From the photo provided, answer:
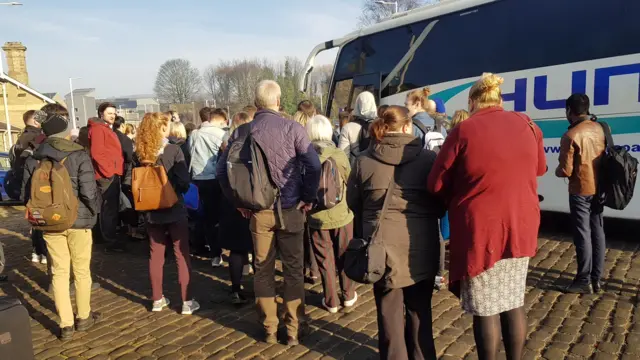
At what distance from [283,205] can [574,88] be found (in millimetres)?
5388

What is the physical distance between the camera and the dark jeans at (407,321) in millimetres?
3080

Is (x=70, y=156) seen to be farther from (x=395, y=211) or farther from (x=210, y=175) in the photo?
(x=395, y=211)

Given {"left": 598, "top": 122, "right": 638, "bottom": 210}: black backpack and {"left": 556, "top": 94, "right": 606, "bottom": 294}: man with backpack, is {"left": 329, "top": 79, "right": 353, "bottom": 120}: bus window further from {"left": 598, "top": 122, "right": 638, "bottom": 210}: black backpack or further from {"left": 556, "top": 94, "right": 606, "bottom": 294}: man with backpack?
{"left": 598, "top": 122, "right": 638, "bottom": 210}: black backpack

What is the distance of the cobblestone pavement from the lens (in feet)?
12.6

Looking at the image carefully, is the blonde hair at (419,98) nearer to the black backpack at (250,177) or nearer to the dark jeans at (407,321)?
the black backpack at (250,177)

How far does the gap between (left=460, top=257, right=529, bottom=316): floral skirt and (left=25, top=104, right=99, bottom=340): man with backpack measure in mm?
3335

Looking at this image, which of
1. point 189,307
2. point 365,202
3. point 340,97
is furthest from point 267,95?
point 340,97

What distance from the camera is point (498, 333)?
288 centimetres

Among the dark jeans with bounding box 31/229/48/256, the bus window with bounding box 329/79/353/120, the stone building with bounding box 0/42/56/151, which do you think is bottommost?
the dark jeans with bounding box 31/229/48/256

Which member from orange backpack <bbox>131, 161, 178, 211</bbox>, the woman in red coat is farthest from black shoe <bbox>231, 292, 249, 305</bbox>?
the woman in red coat

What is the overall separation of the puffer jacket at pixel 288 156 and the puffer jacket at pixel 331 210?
0.56 m

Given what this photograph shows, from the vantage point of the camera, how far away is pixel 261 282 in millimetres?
3920

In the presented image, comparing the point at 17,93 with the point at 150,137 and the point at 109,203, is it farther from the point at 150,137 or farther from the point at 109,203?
the point at 150,137

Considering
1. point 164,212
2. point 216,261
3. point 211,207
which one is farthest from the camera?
point 216,261
